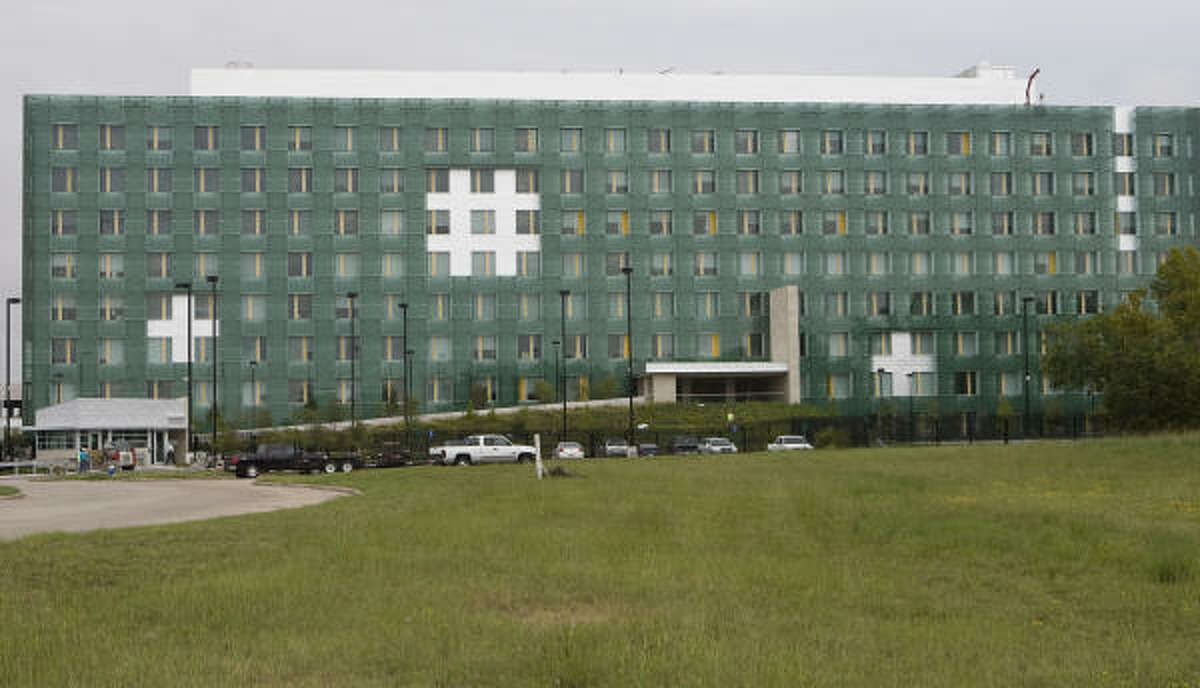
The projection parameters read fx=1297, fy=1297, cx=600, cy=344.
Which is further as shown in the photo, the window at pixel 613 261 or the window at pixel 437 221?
the window at pixel 613 261

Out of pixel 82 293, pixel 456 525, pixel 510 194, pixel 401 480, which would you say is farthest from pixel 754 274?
pixel 456 525

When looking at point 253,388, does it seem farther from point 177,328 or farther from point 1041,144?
point 1041,144

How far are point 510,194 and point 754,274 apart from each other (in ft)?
68.4

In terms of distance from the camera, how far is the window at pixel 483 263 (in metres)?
104

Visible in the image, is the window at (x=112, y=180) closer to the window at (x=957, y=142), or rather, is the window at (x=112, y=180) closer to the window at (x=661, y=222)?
the window at (x=661, y=222)

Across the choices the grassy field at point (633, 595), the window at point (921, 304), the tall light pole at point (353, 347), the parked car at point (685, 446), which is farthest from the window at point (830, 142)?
the grassy field at point (633, 595)

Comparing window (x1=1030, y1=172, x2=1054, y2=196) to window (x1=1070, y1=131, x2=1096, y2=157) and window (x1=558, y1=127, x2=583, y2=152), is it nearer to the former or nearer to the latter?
window (x1=1070, y1=131, x2=1096, y2=157)

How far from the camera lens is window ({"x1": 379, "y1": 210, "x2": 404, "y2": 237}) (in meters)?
102

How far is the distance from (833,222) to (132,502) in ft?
265

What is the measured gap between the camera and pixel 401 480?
41344mm

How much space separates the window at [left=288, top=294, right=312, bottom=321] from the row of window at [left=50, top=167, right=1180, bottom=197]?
832 centimetres

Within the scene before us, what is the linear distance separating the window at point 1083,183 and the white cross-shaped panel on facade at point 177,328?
7086 cm

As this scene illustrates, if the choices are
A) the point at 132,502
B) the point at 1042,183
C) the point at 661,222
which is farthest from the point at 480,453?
the point at 1042,183

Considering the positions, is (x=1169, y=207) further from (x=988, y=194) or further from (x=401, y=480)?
(x=401, y=480)
